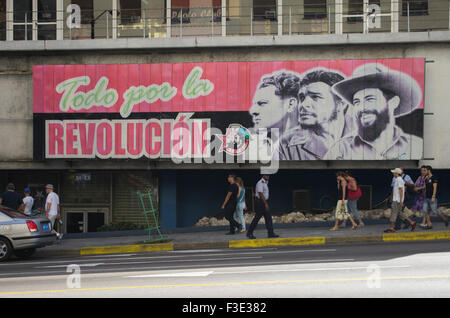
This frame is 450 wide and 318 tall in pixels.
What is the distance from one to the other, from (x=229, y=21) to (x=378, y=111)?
6.35 meters

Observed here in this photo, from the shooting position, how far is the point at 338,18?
18.7 metres

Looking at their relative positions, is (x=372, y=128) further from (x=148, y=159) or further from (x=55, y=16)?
(x=55, y=16)

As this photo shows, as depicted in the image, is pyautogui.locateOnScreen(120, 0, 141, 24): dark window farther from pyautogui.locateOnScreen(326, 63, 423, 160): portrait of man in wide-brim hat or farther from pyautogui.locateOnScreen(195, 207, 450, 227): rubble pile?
pyautogui.locateOnScreen(195, 207, 450, 227): rubble pile

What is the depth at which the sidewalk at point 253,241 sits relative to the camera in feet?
45.4

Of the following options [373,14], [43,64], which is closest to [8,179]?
[43,64]

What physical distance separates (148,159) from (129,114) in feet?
5.68

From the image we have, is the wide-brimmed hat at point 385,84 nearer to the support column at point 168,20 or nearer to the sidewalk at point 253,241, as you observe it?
the sidewalk at point 253,241

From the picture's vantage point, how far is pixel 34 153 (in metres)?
18.6

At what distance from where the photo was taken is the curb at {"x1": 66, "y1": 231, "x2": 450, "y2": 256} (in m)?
13.8

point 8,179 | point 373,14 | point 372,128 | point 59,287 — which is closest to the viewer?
point 59,287

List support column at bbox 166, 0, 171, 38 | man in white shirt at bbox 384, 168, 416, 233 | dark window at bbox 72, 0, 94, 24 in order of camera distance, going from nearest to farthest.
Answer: man in white shirt at bbox 384, 168, 416, 233 → support column at bbox 166, 0, 171, 38 → dark window at bbox 72, 0, 94, 24

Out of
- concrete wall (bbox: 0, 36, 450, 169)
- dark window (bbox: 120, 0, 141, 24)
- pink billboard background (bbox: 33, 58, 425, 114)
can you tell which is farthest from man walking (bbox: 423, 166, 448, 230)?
dark window (bbox: 120, 0, 141, 24)

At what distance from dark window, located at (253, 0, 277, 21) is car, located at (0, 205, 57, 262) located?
1083 centimetres

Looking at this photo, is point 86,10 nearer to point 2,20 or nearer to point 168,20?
point 168,20
